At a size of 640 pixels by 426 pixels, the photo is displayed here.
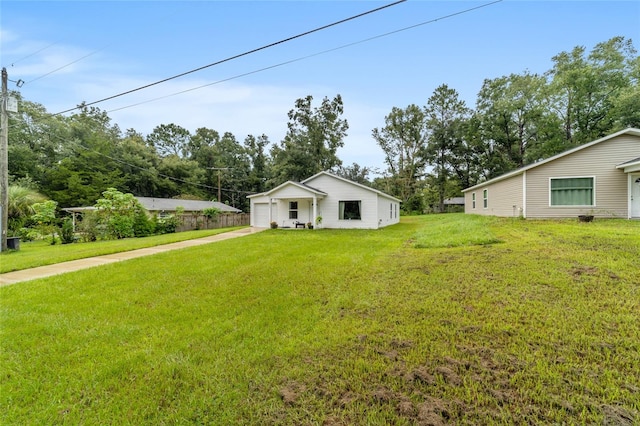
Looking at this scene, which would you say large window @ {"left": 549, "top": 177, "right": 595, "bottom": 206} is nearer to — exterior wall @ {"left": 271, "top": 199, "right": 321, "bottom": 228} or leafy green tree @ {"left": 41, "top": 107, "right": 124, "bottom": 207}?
exterior wall @ {"left": 271, "top": 199, "right": 321, "bottom": 228}

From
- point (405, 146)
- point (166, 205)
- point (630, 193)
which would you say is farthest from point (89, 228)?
point (405, 146)

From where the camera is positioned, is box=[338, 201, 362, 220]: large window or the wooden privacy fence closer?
box=[338, 201, 362, 220]: large window

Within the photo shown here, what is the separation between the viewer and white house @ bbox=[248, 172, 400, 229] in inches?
643

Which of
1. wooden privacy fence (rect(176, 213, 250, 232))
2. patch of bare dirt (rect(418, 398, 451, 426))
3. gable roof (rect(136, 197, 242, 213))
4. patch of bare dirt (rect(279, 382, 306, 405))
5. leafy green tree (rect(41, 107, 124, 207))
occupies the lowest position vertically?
patch of bare dirt (rect(279, 382, 306, 405))

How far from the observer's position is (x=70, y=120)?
33.4m

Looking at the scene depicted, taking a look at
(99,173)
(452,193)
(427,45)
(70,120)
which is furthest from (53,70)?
(452,193)

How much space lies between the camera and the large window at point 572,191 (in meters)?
11.7

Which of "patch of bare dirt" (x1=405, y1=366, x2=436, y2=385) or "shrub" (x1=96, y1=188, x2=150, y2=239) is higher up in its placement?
"shrub" (x1=96, y1=188, x2=150, y2=239)

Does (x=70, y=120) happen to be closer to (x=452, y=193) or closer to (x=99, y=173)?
(x=99, y=173)

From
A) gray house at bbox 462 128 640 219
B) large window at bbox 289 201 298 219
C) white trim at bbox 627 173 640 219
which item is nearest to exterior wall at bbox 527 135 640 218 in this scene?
gray house at bbox 462 128 640 219

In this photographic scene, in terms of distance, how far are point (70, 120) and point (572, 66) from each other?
54.0 meters

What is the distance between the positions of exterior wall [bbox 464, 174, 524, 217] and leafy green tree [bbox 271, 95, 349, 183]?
1744 centimetres

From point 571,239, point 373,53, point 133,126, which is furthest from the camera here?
point 133,126

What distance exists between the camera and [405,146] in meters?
38.4
